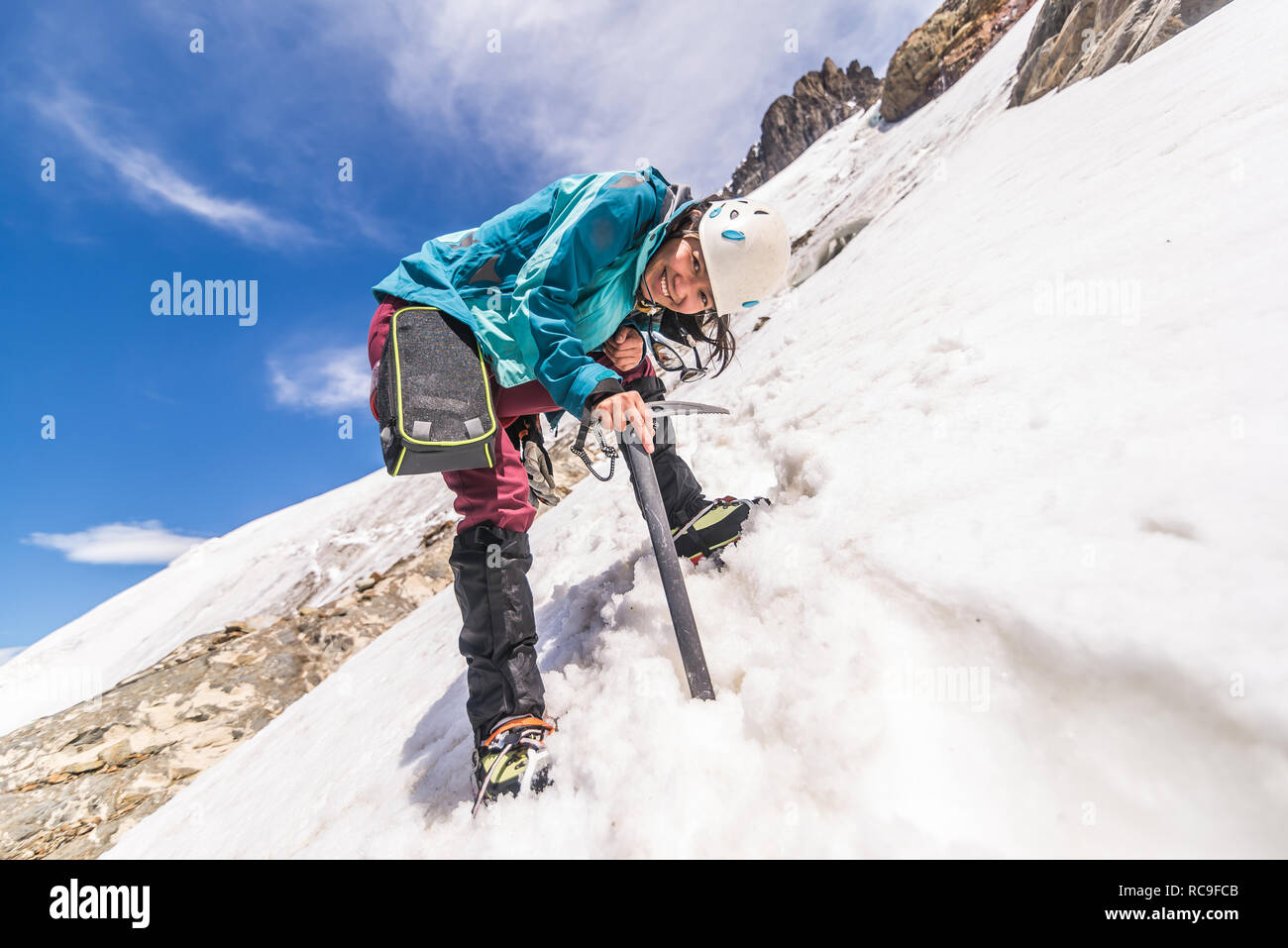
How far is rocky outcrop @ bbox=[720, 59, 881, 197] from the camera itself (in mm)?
45469

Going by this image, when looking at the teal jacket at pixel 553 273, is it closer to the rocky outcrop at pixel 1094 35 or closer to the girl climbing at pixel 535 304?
the girl climbing at pixel 535 304

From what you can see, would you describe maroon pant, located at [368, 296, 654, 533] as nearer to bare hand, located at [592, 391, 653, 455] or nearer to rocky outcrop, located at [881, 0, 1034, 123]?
bare hand, located at [592, 391, 653, 455]

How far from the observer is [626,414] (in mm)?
1613

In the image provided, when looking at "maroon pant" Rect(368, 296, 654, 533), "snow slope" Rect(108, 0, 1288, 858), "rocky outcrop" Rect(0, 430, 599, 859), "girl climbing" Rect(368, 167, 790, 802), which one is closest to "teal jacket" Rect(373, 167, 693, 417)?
"girl climbing" Rect(368, 167, 790, 802)

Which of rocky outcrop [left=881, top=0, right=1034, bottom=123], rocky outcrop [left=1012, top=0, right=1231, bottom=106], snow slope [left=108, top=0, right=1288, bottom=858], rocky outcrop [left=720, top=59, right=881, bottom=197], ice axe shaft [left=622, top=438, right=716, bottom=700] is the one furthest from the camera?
rocky outcrop [left=720, top=59, right=881, bottom=197]

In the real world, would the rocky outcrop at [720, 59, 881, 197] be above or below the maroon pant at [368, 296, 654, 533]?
above

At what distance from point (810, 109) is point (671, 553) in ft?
190

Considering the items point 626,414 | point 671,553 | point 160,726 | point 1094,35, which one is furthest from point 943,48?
point 160,726

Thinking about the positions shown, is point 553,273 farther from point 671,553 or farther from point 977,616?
point 977,616

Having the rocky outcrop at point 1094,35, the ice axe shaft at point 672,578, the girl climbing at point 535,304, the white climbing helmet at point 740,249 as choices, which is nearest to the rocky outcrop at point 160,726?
the girl climbing at point 535,304

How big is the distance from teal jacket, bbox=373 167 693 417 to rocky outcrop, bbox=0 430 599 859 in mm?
5127

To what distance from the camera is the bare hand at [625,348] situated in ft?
8.21

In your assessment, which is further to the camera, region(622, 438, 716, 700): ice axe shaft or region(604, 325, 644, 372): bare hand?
region(604, 325, 644, 372): bare hand
